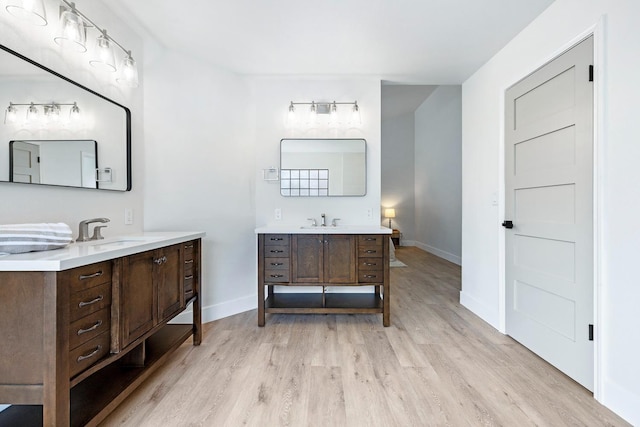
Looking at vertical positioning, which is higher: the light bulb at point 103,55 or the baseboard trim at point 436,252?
the light bulb at point 103,55

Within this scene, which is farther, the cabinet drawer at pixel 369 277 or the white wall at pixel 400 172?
the white wall at pixel 400 172

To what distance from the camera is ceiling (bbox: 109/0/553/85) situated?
191 cm

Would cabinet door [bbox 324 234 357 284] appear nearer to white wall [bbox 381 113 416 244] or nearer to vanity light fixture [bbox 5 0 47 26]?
vanity light fixture [bbox 5 0 47 26]

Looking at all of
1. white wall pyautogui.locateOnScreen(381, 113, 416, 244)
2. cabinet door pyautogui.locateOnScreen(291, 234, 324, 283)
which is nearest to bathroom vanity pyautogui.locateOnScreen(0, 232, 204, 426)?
cabinet door pyautogui.locateOnScreen(291, 234, 324, 283)

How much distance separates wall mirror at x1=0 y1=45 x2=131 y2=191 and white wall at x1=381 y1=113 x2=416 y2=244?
6.36 meters

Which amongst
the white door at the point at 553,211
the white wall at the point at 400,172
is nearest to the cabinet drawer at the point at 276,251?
the white door at the point at 553,211

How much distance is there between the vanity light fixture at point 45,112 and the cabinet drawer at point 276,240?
151 cm

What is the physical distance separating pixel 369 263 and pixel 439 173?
4.34 metres

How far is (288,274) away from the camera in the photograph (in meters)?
2.50

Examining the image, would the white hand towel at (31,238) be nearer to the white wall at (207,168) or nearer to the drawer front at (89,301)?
the drawer front at (89,301)

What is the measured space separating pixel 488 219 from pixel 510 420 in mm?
1660

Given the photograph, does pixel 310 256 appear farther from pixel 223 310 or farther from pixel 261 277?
pixel 223 310

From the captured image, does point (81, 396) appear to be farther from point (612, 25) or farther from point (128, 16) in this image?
point (612, 25)

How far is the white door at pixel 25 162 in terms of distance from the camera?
4.38 feet
